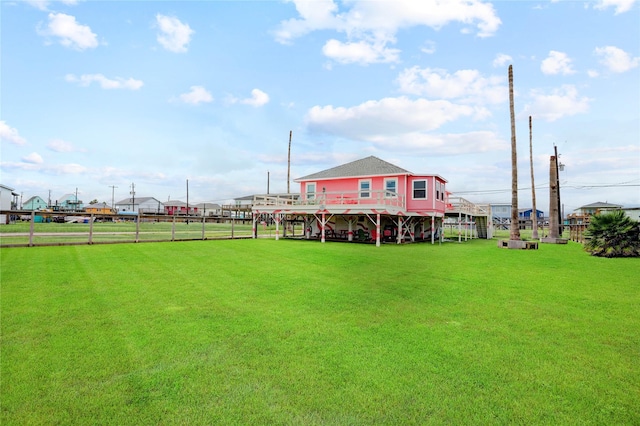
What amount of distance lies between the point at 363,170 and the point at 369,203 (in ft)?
9.86

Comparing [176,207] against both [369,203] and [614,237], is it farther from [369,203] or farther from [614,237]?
[614,237]

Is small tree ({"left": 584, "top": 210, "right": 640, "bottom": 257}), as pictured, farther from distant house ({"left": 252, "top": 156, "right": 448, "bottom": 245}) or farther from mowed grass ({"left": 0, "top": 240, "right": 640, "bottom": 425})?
mowed grass ({"left": 0, "top": 240, "right": 640, "bottom": 425})

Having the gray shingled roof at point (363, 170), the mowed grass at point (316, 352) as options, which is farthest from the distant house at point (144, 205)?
the mowed grass at point (316, 352)

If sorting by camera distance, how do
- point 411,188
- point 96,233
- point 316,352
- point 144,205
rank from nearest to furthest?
point 316,352
point 96,233
point 411,188
point 144,205

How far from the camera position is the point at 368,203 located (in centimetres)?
2278

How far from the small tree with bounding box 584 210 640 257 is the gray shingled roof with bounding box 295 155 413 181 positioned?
33.8 feet

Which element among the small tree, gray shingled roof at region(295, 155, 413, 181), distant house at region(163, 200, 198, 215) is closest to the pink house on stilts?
gray shingled roof at region(295, 155, 413, 181)

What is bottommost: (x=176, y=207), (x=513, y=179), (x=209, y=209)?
(x=513, y=179)

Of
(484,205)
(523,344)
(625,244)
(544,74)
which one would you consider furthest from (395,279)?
(484,205)

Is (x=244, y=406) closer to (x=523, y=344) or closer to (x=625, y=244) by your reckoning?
(x=523, y=344)

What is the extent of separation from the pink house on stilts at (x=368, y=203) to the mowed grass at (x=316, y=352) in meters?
13.9

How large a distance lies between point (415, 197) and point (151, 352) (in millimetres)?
20840

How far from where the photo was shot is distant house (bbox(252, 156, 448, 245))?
2150 cm

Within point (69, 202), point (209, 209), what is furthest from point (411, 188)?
point (69, 202)
